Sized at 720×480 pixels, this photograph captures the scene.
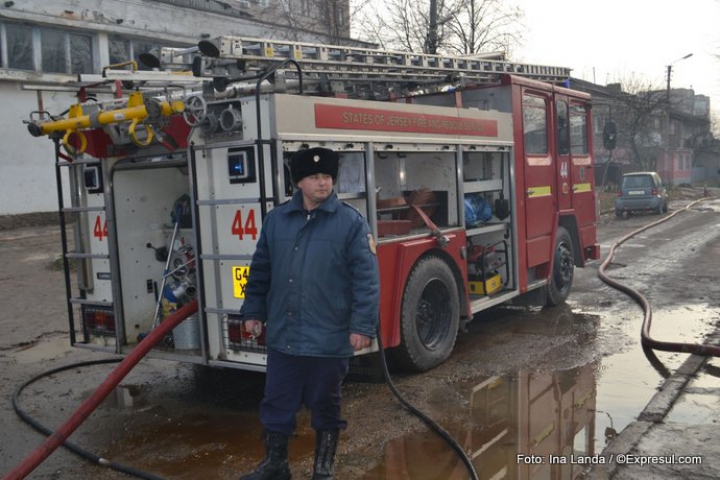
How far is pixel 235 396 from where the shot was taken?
5996mm

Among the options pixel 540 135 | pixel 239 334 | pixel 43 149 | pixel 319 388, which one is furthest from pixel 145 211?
pixel 43 149

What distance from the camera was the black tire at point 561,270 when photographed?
9.00 m

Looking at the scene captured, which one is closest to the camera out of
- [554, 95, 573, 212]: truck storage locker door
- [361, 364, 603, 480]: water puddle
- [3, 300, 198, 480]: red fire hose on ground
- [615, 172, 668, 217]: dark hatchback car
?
[3, 300, 198, 480]: red fire hose on ground

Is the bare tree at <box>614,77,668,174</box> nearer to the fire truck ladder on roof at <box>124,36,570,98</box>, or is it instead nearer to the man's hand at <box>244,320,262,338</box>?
the fire truck ladder on roof at <box>124,36,570,98</box>

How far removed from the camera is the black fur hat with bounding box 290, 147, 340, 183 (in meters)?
3.95

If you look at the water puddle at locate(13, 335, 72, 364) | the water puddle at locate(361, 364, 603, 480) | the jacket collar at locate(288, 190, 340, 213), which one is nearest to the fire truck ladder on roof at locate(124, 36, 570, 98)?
the jacket collar at locate(288, 190, 340, 213)

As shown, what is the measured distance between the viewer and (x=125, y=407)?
19.2 ft

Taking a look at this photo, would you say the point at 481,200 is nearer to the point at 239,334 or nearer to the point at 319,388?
the point at 239,334

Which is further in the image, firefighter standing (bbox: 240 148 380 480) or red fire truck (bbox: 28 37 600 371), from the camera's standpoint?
red fire truck (bbox: 28 37 600 371)

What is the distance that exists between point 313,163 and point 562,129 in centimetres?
591

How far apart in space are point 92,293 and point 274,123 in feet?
8.08

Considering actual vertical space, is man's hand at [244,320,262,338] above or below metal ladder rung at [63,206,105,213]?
below

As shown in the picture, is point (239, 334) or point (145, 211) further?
point (145, 211)

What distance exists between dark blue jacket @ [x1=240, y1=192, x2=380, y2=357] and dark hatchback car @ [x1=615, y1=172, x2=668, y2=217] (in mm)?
23132
